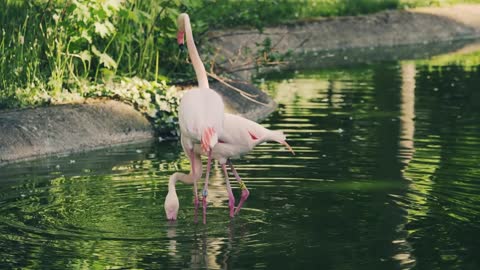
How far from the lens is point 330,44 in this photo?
24234 millimetres

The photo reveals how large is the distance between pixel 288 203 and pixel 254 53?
11.7 m

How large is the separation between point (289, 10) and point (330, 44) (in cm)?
111

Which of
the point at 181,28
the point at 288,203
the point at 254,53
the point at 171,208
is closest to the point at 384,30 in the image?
the point at 254,53

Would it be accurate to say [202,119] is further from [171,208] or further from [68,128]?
[68,128]

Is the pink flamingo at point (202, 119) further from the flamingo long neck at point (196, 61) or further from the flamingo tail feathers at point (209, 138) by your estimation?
the flamingo long neck at point (196, 61)

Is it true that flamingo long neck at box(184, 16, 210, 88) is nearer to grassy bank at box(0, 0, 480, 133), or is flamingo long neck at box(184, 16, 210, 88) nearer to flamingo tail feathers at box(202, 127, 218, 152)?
flamingo tail feathers at box(202, 127, 218, 152)

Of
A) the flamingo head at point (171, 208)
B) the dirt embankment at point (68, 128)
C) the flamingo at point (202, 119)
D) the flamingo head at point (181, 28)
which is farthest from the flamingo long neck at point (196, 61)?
the dirt embankment at point (68, 128)

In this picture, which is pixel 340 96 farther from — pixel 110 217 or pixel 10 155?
pixel 110 217

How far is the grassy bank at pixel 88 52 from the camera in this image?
1273cm

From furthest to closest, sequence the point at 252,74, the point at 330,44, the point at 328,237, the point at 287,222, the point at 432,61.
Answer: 1. the point at 330,44
2. the point at 432,61
3. the point at 252,74
4. the point at 287,222
5. the point at 328,237

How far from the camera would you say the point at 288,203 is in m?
8.98

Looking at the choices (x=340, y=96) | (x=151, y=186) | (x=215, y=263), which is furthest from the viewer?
(x=340, y=96)

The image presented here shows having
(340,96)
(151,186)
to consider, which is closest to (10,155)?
(151,186)

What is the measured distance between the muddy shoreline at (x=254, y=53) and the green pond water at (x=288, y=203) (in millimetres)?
319
